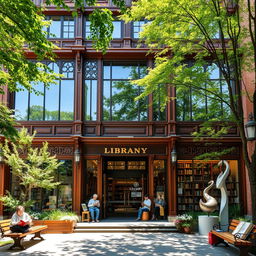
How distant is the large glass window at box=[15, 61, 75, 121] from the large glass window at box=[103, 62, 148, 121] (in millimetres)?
1812

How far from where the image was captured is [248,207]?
16812mm

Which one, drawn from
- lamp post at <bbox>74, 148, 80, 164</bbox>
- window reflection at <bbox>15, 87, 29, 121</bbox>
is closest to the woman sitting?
lamp post at <bbox>74, 148, 80, 164</bbox>

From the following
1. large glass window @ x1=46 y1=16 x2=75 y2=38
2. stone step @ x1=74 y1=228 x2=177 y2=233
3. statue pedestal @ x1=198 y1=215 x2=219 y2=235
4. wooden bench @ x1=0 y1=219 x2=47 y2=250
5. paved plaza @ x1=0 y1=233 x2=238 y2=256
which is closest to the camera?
paved plaza @ x1=0 y1=233 x2=238 y2=256

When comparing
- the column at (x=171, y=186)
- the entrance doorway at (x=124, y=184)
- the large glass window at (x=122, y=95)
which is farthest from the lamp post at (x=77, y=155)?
the column at (x=171, y=186)

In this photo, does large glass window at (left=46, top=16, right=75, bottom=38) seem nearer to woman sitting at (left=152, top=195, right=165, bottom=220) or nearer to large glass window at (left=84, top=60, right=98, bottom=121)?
large glass window at (left=84, top=60, right=98, bottom=121)

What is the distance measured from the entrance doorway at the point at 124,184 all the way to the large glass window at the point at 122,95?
270cm

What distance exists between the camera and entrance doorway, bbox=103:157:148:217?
19.2 m

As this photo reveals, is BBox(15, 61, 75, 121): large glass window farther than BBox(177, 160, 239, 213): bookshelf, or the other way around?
BBox(15, 61, 75, 121): large glass window

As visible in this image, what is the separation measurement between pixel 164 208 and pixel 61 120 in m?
6.90

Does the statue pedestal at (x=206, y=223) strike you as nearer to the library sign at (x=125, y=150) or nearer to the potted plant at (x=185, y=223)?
the potted plant at (x=185, y=223)

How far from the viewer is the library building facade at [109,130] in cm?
1733

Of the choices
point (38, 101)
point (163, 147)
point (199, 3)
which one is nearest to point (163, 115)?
point (163, 147)

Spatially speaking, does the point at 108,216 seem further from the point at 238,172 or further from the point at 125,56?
the point at 125,56

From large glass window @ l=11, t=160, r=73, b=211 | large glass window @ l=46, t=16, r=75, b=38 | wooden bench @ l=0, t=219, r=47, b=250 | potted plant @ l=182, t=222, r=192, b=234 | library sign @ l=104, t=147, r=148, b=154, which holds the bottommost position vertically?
potted plant @ l=182, t=222, r=192, b=234
